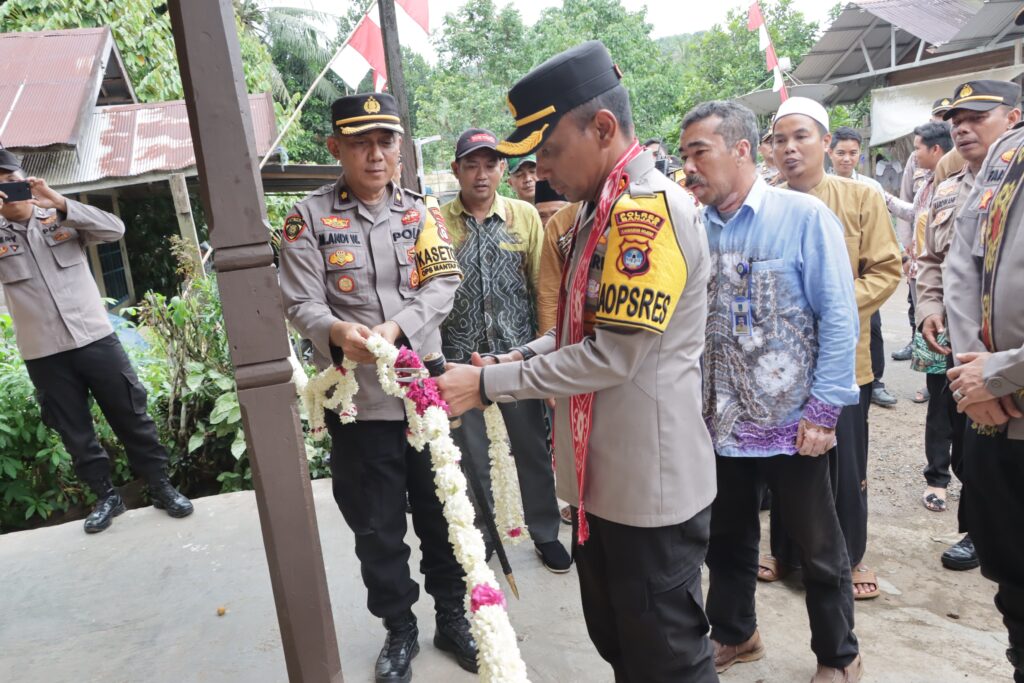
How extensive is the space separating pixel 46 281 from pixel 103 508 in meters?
1.36

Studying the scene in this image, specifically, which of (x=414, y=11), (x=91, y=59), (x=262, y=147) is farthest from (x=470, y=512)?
(x=91, y=59)

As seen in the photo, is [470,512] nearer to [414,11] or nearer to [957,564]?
[957,564]

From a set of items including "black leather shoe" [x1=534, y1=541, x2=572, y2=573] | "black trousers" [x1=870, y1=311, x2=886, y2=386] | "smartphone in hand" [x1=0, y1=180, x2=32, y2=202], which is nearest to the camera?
"black leather shoe" [x1=534, y1=541, x2=572, y2=573]

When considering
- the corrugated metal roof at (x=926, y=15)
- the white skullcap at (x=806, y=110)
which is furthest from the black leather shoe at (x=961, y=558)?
the corrugated metal roof at (x=926, y=15)

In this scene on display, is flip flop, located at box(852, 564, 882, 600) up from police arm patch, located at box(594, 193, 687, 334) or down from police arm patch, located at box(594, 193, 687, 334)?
down

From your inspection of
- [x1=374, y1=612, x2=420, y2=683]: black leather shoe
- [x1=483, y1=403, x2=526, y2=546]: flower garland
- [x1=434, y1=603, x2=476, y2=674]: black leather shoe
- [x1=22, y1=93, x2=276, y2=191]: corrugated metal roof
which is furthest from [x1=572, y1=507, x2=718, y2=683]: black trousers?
[x1=22, y1=93, x2=276, y2=191]: corrugated metal roof

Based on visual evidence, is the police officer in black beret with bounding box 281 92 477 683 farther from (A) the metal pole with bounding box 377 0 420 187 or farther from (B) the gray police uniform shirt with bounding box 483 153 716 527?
(A) the metal pole with bounding box 377 0 420 187

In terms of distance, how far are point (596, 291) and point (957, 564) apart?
9.30ft

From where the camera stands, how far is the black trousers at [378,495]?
2.63 m

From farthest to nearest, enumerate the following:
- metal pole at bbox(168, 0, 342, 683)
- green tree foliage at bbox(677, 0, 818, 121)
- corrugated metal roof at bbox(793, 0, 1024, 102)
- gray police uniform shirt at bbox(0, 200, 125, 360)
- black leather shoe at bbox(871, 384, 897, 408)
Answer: green tree foliage at bbox(677, 0, 818, 121) < corrugated metal roof at bbox(793, 0, 1024, 102) < black leather shoe at bbox(871, 384, 897, 408) < gray police uniform shirt at bbox(0, 200, 125, 360) < metal pole at bbox(168, 0, 342, 683)

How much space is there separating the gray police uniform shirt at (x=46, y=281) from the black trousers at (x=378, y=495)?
2.18m

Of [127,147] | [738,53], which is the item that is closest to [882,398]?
[127,147]

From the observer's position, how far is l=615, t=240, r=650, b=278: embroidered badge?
164 centimetres

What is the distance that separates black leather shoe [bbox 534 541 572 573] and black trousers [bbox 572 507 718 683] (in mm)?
1583
